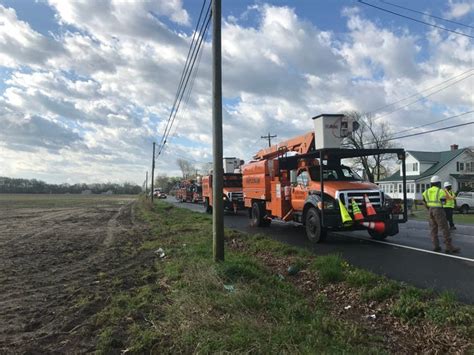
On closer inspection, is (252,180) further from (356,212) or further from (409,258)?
(409,258)

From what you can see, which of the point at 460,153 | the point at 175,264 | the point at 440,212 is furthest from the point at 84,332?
the point at 460,153

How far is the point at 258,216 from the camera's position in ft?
56.0

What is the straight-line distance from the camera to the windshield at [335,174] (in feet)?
40.9

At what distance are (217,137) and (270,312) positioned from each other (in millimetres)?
4242

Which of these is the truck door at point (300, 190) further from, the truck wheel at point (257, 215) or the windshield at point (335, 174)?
the truck wheel at point (257, 215)

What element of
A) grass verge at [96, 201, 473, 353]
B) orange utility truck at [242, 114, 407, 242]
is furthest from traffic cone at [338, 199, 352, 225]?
grass verge at [96, 201, 473, 353]

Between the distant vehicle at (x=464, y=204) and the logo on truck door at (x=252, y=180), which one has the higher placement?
the logo on truck door at (x=252, y=180)

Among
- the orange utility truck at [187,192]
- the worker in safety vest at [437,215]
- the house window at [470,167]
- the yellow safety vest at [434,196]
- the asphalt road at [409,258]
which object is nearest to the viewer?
the asphalt road at [409,258]

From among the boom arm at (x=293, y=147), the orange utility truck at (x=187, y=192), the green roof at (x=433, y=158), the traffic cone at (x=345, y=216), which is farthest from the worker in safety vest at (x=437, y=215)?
the green roof at (x=433, y=158)

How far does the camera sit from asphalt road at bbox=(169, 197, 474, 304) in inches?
270

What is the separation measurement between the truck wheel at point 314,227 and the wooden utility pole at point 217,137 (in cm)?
410

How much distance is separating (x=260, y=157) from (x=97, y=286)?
11.5 metres

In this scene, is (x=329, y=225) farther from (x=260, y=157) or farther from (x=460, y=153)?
(x=460, y=153)

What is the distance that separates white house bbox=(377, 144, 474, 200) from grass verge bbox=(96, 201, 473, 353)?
51570 millimetres
